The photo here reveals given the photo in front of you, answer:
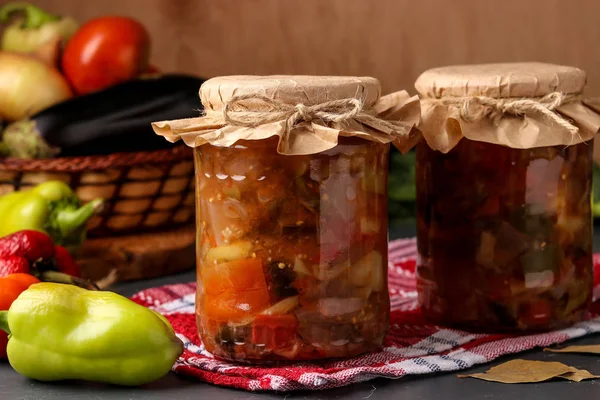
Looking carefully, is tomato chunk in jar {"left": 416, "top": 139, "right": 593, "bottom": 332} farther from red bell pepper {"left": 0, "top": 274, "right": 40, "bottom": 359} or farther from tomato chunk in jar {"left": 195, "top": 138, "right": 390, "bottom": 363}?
red bell pepper {"left": 0, "top": 274, "right": 40, "bottom": 359}

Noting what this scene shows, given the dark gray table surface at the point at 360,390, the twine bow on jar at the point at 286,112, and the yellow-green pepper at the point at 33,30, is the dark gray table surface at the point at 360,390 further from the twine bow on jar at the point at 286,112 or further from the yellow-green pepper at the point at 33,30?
the yellow-green pepper at the point at 33,30

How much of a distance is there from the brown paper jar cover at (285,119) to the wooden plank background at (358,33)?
2.92ft

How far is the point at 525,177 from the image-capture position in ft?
3.71

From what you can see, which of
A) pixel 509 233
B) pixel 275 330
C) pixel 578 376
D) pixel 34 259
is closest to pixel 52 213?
pixel 34 259

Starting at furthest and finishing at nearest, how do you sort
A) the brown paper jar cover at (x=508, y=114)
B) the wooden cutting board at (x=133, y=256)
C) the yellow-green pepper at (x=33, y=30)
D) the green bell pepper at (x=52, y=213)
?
the yellow-green pepper at (x=33, y=30)
the wooden cutting board at (x=133, y=256)
the green bell pepper at (x=52, y=213)
the brown paper jar cover at (x=508, y=114)

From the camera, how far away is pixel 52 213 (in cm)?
150

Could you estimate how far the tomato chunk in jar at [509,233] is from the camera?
1139mm

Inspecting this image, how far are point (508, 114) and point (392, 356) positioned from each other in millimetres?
314

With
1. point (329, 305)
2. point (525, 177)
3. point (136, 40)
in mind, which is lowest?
point (329, 305)

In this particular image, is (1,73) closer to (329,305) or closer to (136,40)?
(136,40)

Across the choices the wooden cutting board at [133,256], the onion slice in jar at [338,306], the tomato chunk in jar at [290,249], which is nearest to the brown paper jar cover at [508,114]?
the tomato chunk in jar at [290,249]

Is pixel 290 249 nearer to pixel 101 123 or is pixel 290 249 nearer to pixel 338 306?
pixel 338 306

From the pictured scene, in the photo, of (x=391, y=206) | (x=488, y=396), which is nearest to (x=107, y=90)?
(x=391, y=206)

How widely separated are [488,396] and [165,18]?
4.58 feet
